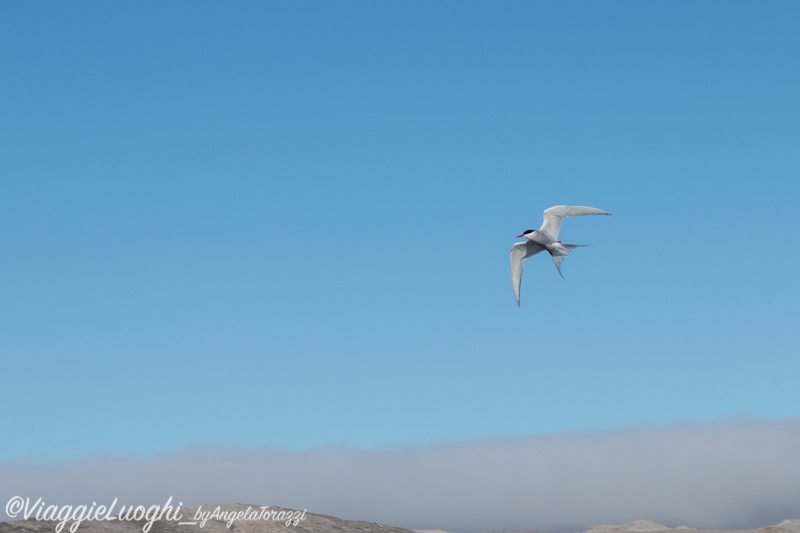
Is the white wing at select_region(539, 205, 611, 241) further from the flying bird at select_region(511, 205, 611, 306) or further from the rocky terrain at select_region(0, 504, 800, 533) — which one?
the rocky terrain at select_region(0, 504, 800, 533)

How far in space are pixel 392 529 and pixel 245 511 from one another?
425 inches

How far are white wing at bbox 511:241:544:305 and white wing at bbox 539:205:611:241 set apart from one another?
113 cm

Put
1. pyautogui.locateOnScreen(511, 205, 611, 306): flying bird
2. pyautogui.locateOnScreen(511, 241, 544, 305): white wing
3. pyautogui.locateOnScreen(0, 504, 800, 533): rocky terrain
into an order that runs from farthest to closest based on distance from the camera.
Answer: pyautogui.locateOnScreen(511, 241, 544, 305): white wing, pyautogui.locateOnScreen(511, 205, 611, 306): flying bird, pyautogui.locateOnScreen(0, 504, 800, 533): rocky terrain

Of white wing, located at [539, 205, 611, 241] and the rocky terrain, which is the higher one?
white wing, located at [539, 205, 611, 241]

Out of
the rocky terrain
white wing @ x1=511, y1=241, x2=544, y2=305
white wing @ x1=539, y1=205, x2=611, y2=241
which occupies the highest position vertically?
white wing @ x1=539, y1=205, x2=611, y2=241

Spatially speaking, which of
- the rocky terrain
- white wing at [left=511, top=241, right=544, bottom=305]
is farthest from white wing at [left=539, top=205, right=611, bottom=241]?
the rocky terrain

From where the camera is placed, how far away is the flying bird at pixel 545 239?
4488 cm

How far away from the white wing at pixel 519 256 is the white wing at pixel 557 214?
44.4 inches

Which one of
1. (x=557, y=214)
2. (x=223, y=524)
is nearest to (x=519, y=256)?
(x=557, y=214)

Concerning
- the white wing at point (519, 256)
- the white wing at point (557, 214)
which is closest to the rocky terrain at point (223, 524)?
the white wing at point (519, 256)

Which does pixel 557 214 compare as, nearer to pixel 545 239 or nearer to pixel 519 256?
pixel 545 239

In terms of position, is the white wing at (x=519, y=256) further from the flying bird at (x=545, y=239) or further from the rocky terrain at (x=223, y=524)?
the rocky terrain at (x=223, y=524)

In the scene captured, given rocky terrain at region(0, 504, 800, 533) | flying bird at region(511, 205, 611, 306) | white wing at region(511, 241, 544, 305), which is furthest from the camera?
white wing at region(511, 241, 544, 305)

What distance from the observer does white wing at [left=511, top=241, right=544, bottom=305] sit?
45438 mm
